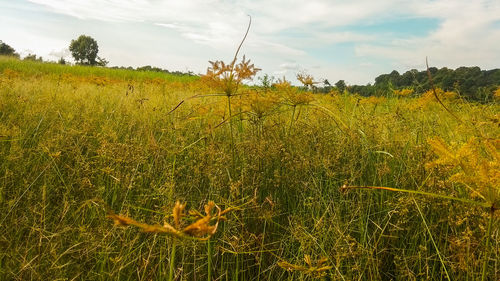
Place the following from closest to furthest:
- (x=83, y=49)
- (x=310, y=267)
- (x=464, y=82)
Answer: (x=310, y=267) → (x=464, y=82) → (x=83, y=49)

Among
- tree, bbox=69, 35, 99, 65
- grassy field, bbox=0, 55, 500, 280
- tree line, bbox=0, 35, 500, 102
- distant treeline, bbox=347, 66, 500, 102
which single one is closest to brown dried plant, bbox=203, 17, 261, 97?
grassy field, bbox=0, 55, 500, 280

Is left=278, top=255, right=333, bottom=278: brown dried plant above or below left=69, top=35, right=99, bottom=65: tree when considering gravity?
below

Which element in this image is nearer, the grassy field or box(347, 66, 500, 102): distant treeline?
the grassy field

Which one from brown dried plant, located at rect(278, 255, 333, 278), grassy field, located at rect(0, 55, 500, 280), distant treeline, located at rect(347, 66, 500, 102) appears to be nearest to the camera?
brown dried plant, located at rect(278, 255, 333, 278)

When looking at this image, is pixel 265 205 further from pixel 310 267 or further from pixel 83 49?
pixel 83 49

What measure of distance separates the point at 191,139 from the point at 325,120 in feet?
3.63

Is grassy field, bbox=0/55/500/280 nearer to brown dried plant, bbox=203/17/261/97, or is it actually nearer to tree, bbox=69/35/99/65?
brown dried plant, bbox=203/17/261/97

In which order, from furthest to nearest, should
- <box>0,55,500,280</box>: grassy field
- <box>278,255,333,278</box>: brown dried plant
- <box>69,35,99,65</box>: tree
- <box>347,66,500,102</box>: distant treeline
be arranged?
<box>69,35,99,65</box>: tree
<box>347,66,500,102</box>: distant treeline
<box>0,55,500,280</box>: grassy field
<box>278,255,333,278</box>: brown dried plant

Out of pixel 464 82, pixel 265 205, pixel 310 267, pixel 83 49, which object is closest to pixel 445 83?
pixel 464 82

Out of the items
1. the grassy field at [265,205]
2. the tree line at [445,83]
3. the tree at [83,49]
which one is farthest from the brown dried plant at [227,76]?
the tree at [83,49]

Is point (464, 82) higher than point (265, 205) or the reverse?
higher

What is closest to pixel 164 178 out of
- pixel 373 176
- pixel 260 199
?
pixel 260 199

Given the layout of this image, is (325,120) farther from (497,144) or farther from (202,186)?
(497,144)

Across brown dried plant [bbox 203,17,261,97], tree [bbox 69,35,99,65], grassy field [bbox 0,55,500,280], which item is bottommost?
grassy field [bbox 0,55,500,280]
